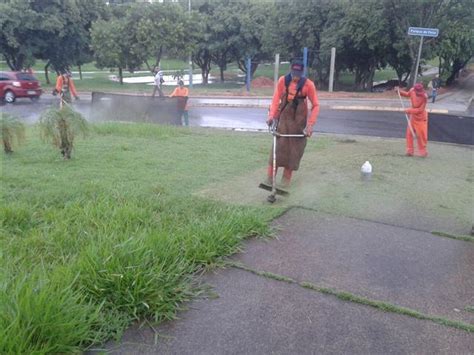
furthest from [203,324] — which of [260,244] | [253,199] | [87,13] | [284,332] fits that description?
[87,13]

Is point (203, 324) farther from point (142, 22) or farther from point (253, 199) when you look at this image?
point (142, 22)

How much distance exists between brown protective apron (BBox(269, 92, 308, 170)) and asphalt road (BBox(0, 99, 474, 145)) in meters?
7.31

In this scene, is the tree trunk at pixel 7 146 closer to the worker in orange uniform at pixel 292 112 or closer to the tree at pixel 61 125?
the tree at pixel 61 125

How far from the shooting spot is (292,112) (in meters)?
6.32

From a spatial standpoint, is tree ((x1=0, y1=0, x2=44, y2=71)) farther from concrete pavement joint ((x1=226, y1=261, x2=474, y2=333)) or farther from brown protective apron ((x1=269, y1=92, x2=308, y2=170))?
concrete pavement joint ((x1=226, y1=261, x2=474, y2=333))

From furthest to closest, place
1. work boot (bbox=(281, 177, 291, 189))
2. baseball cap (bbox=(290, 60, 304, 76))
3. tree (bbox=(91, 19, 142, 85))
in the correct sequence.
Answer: tree (bbox=(91, 19, 142, 85)), work boot (bbox=(281, 177, 291, 189)), baseball cap (bbox=(290, 60, 304, 76))

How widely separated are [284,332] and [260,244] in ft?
4.85

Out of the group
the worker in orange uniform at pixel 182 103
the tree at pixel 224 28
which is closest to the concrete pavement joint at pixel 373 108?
the worker in orange uniform at pixel 182 103

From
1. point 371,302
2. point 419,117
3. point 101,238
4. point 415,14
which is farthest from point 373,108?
point 101,238

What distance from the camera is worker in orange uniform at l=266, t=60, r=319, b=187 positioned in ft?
20.2

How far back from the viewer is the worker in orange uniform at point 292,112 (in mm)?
6164

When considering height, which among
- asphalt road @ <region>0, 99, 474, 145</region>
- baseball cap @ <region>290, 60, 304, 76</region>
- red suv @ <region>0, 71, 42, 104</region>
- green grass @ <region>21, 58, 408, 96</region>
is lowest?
green grass @ <region>21, 58, 408, 96</region>

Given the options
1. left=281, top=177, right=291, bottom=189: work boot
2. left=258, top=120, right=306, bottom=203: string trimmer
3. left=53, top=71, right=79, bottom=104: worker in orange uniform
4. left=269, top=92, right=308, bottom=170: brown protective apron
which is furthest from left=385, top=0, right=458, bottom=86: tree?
left=258, top=120, right=306, bottom=203: string trimmer

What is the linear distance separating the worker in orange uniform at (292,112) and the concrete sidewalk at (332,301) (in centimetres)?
181
